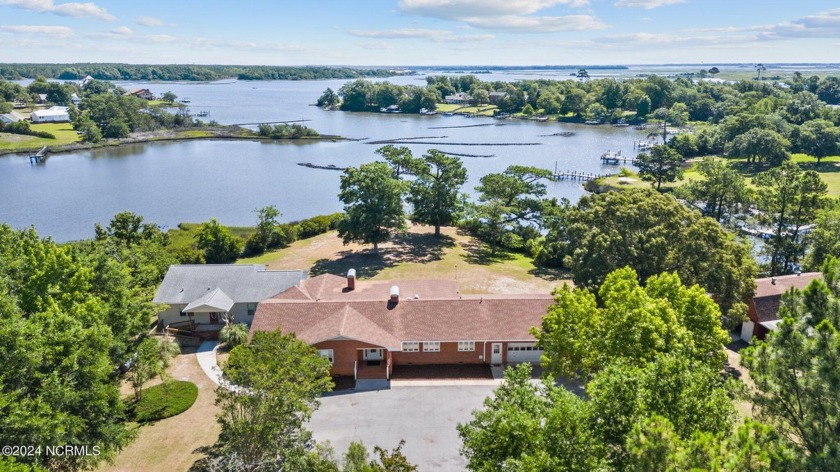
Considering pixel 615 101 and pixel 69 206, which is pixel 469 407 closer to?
pixel 69 206

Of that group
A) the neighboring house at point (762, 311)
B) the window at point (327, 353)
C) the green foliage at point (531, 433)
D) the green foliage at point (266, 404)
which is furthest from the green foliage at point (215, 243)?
the neighboring house at point (762, 311)

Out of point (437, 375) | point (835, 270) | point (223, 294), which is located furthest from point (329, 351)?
point (835, 270)

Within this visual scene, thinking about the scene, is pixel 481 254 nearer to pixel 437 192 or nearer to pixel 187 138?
pixel 437 192

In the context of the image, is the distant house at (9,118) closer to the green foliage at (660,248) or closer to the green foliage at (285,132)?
the green foliage at (285,132)

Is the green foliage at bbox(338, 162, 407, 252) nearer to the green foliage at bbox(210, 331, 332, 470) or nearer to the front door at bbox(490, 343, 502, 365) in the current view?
the front door at bbox(490, 343, 502, 365)

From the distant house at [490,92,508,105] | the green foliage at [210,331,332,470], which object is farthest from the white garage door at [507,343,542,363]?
the distant house at [490,92,508,105]

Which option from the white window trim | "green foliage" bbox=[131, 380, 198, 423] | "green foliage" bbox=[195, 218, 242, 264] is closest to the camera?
"green foliage" bbox=[131, 380, 198, 423]

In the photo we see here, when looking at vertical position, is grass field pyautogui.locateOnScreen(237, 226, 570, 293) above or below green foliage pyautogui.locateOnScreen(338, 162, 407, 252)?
below
